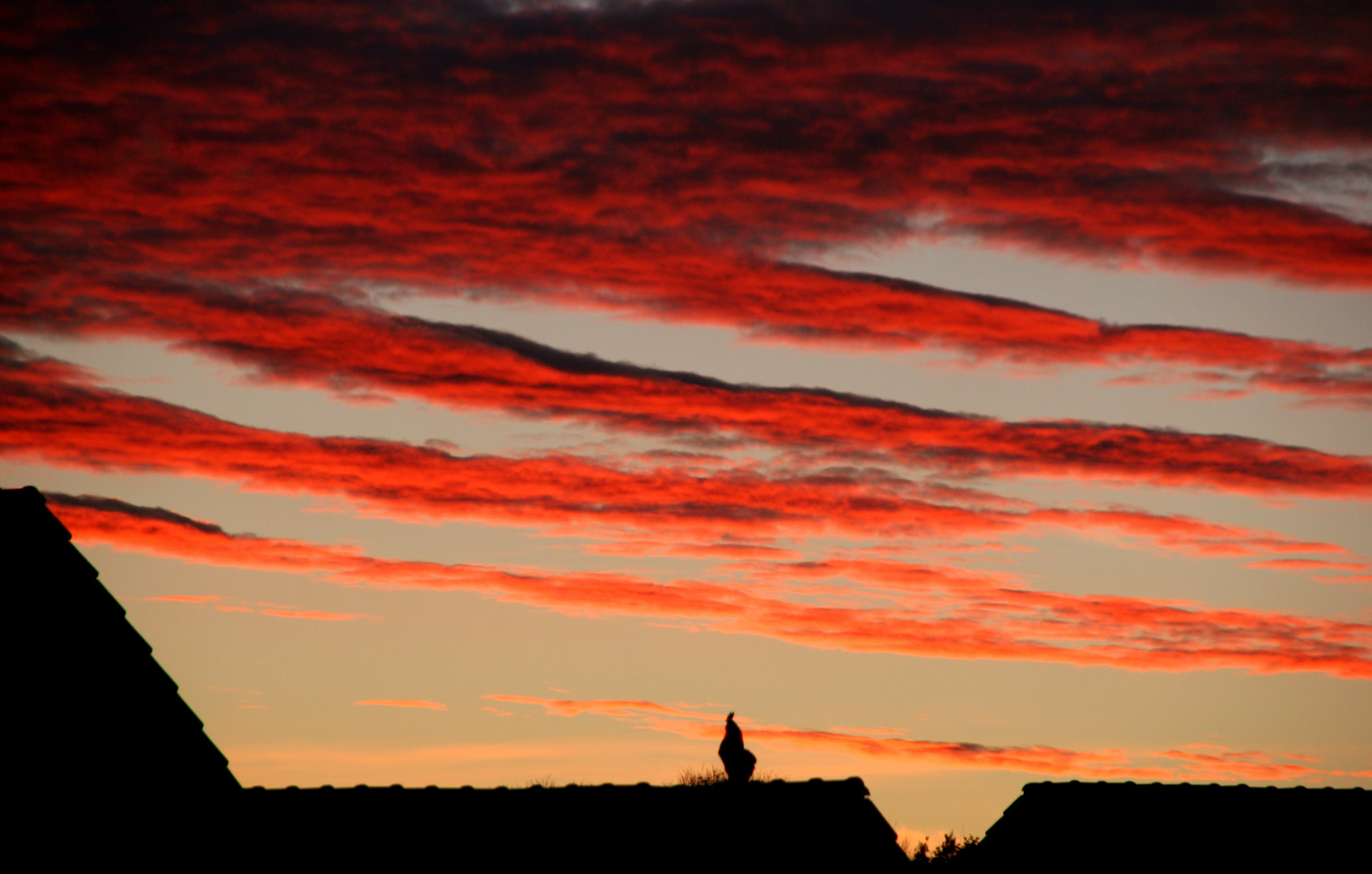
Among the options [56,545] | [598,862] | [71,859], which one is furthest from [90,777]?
[598,862]

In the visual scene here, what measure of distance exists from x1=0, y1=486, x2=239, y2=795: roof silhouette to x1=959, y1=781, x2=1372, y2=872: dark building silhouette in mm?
14021

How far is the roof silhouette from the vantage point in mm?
14055

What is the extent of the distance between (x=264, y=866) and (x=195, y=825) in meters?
4.87

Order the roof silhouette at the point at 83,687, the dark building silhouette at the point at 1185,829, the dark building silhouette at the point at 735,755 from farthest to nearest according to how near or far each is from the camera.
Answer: the dark building silhouette at the point at 735,755 → the dark building silhouette at the point at 1185,829 → the roof silhouette at the point at 83,687

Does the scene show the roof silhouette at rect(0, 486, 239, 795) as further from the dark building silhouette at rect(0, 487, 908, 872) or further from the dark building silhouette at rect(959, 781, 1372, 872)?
the dark building silhouette at rect(959, 781, 1372, 872)

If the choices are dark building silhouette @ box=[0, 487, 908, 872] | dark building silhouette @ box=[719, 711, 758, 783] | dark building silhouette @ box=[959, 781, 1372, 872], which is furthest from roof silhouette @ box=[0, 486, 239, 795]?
dark building silhouette @ box=[959, 781, 1372, 872]

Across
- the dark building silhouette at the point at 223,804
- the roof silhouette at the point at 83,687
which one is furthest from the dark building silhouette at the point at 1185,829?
the roof silhouette at the point at 83,687

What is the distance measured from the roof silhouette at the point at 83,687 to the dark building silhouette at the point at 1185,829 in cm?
1402

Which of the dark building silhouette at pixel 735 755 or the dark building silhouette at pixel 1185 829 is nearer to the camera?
the dark building silhouette at pixel 1185 829

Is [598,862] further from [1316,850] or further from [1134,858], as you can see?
[1316,850]

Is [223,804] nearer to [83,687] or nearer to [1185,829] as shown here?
[83,687]

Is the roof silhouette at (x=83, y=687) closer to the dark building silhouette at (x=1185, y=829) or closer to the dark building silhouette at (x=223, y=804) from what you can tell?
the dark building silhouette at (x=223, y=804)

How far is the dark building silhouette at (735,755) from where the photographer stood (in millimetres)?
24547

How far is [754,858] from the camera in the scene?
20453 millimetres
